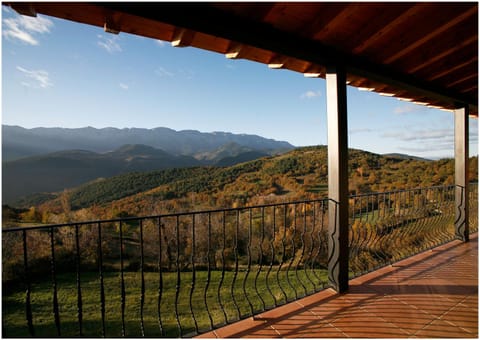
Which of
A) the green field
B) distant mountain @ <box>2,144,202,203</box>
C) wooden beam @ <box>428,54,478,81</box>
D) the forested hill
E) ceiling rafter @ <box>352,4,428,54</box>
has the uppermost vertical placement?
ceiling rafter @ <box>352,4,428,54</box>

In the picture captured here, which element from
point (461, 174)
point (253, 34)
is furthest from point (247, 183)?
point (253, 34)

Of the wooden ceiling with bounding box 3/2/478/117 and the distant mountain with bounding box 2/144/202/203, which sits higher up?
the wooden ceiling with bounding box 3/2/478/117

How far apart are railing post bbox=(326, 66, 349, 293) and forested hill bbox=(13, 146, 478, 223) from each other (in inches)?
427

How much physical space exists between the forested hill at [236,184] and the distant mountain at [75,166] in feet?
1.86

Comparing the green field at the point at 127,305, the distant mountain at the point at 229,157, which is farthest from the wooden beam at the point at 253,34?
the distant mountain at the point at 229,157

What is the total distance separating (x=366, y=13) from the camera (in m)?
2.08

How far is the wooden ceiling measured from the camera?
6.07ft

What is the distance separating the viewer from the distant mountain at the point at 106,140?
11418mm

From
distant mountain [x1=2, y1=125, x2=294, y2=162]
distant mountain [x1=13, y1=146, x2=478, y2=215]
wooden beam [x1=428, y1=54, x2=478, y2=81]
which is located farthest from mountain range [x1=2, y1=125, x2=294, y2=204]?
wooden beam [x1=428, y1=54, x2=478, y2=81]

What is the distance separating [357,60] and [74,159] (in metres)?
17.4

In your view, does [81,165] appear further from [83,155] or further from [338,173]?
[338,173]

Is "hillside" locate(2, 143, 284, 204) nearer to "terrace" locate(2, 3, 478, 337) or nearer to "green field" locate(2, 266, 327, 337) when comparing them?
"green field" locate(2, 266, 327, 337)

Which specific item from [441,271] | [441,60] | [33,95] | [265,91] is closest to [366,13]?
[441,60]

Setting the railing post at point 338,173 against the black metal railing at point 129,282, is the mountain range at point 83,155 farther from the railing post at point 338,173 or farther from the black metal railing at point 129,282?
the railing post at point 338,173
